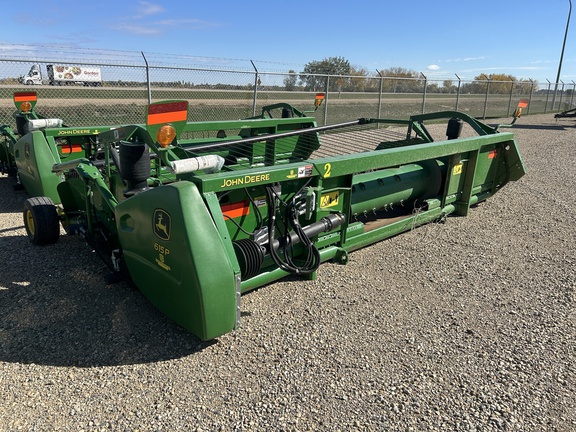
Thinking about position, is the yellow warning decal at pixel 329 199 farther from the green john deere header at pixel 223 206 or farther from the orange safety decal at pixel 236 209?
the orange safety decal at pixel 236 209

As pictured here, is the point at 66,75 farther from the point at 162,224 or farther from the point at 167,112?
the point at 162,224

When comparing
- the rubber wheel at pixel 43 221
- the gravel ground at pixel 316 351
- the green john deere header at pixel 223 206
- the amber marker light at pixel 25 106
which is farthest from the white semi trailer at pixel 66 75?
the gravel ground at pixel 316 351

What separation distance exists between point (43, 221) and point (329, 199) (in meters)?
2.57

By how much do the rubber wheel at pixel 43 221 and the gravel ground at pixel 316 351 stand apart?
0.12 meters

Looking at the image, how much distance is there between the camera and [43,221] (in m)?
3.88

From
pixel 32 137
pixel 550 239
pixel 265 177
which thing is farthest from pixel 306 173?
pixel 32 137

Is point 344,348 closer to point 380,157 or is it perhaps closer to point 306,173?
point 306,173

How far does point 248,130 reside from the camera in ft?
21.4

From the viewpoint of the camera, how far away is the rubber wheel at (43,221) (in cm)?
387

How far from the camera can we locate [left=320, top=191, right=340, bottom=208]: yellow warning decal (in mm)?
3416

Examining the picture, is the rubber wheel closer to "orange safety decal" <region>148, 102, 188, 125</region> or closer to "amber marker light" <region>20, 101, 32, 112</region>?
"orange safety decal" <region>148, 102, 188, 125</region>

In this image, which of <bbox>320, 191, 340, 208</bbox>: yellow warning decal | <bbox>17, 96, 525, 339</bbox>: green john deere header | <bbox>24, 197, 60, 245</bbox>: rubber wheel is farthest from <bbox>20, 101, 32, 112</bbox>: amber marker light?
<bbox>320, 191, 340, 208</bbox>: yellow warning decal

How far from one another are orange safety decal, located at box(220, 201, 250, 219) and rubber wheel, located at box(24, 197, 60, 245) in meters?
1.92

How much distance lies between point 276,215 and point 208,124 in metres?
2.58
